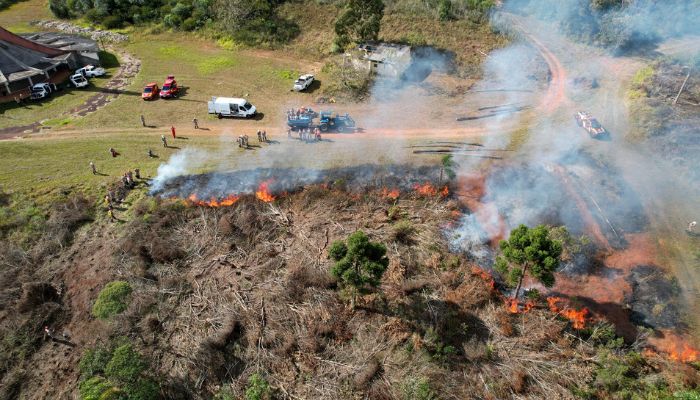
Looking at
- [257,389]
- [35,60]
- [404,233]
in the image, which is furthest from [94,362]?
[35,60]

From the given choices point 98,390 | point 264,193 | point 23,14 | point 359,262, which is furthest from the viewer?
point 23,14

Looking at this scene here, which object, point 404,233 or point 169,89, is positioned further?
point 169,89

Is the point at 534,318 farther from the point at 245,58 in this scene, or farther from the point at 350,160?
the point at 245,58

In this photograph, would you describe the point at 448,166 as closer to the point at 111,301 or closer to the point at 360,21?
the point at 360,21

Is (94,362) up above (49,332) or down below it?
above

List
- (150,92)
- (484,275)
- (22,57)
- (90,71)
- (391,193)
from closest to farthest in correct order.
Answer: (484,275) → (391,193) → (150,92) → (22,57) → (90,71)

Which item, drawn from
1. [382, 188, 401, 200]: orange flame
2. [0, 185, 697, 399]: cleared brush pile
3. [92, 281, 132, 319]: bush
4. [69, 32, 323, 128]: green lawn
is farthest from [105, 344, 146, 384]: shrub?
[69, 32, 323, 128]: green lawn
